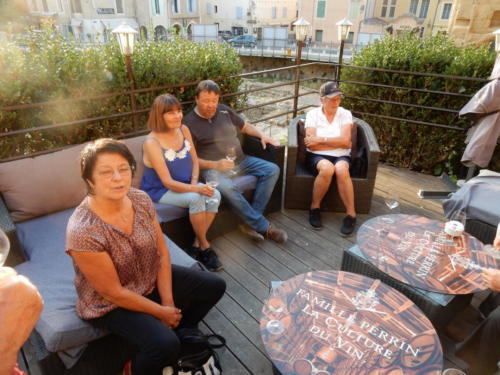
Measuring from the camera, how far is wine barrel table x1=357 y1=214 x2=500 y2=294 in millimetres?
1820

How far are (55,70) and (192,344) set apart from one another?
8.54 ft

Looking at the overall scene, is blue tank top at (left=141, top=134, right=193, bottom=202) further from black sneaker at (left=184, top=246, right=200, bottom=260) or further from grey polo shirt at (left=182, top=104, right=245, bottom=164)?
black sneaker at (left=184, top=246, right=200, bottom=260)

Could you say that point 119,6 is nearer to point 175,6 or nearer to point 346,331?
point 175,6

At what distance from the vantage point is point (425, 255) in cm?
202

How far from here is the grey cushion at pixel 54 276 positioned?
156 centimetres

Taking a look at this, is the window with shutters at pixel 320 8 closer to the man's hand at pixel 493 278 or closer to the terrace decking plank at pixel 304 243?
the terrace decking plank at pixel 304 243

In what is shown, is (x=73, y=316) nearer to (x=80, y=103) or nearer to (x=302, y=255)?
(x=302, y=255)

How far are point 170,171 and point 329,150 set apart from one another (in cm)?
155

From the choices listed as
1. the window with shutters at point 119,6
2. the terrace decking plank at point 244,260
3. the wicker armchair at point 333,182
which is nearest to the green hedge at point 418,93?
the wicker armchair at point 333,182

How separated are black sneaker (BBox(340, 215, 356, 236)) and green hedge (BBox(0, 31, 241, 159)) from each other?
2.06m

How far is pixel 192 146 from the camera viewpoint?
2.80 metres

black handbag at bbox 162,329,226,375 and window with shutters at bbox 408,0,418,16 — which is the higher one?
window with shutters at bbox 408,0,418,16

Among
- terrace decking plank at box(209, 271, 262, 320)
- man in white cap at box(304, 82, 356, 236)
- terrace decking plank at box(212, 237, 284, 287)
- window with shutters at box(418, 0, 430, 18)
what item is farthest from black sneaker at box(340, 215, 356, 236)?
window with shutters at box(418, 0, 430, 18)

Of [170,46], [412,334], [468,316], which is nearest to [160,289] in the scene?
[412,334]
